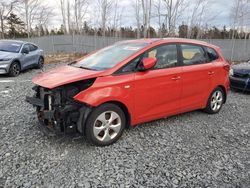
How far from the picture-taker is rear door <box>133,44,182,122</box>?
402 cm

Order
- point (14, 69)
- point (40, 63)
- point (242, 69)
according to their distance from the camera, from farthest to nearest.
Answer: point (40, 63) → point (14, 69) → point (242, 69)

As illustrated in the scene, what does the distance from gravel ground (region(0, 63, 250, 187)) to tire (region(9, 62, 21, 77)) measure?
17.6ft

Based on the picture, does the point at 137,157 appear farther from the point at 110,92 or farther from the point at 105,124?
the point at 110,92

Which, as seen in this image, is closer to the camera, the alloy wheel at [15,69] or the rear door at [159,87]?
the rear door at [159,87]

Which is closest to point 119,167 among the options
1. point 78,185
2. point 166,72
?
point 78,185

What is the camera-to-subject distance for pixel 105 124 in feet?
12.2

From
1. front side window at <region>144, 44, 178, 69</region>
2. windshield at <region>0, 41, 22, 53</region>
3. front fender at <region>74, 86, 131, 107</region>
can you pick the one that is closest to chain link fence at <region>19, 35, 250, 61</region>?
windshield at <region>0, 41, 22, 53</region>

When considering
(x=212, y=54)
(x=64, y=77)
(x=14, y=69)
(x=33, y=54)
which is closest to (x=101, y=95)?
(x=64, y=77)

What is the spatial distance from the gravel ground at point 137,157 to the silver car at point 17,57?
5.30 metres

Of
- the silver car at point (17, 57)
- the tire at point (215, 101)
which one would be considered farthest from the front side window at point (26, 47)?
the tire at point (215, 101)

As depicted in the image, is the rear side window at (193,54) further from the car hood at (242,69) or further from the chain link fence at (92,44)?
the chain link fence at (92,44)

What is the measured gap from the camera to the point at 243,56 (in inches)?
735

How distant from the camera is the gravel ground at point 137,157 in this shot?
2986mm

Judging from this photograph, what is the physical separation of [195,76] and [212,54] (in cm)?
92
